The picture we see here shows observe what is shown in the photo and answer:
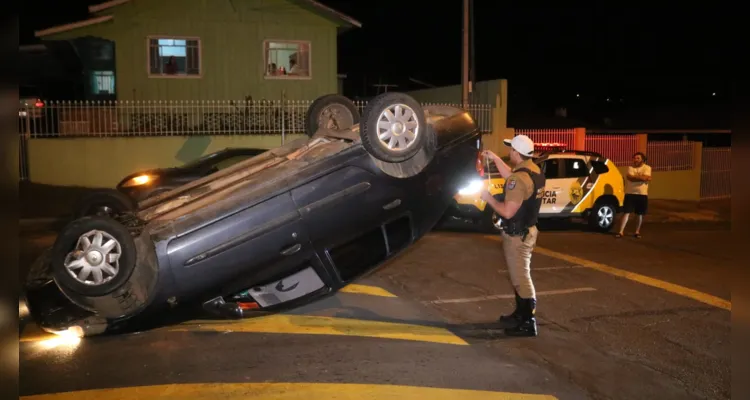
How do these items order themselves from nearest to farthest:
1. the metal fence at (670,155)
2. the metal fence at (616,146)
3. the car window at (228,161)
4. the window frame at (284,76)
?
1. the car window at (228,161)
2. the metal fence at (616,146)
3. the metal fence at (670,155)
4. the window frame at (284,76)

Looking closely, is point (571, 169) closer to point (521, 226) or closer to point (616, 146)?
point (616, 146)

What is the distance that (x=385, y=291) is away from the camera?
309 inches

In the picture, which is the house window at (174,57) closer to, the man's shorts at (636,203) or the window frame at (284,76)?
the window frame at (284,76)

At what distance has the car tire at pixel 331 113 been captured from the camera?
6934 millimetres

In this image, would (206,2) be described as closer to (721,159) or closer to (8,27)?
(721,159)

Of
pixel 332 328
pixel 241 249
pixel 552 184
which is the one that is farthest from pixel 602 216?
pixel 241 249

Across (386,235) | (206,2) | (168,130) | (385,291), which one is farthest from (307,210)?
(206,2)

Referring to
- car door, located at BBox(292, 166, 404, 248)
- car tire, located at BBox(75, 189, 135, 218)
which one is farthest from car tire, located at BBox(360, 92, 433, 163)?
car tire, located at BBox(75, 189, 135, 218)

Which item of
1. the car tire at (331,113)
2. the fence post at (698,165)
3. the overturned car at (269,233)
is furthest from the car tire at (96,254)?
the fence post at (698,165)

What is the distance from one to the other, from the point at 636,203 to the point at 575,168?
1286 millimetres

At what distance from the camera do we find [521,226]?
606cm

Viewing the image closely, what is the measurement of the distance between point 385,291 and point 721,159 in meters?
16.0

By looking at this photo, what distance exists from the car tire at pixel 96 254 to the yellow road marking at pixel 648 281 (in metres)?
5.97

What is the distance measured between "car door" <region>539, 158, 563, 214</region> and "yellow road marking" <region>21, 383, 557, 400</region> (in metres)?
8.08
